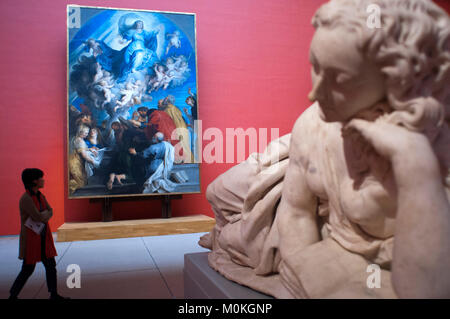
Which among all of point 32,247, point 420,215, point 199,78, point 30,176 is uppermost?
point 199,78

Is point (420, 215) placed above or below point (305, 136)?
below

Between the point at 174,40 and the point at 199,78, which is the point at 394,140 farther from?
the point at 199,78

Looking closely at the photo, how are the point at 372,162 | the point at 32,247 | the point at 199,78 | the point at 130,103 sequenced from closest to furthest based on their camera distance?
the point at 372,162 → the point at 32,247 → the point at 130,103 → the point at 199,78

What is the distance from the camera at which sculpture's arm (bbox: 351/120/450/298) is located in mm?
1099

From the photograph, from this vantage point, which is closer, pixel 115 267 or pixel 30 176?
pixel 30 176

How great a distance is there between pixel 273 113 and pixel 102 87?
3099 millimetres

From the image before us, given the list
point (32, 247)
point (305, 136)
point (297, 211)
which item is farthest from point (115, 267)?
point (305, 136)

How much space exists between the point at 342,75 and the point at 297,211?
709 mm

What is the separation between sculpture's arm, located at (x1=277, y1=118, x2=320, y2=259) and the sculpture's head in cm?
51

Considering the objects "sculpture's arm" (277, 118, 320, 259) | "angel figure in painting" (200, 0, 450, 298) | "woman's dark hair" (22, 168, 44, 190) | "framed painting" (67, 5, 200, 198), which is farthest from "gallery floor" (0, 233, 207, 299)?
"angel figure in painting" (200, 0, 450, 298)

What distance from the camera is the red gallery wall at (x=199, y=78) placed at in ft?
21.0

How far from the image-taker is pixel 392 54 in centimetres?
112

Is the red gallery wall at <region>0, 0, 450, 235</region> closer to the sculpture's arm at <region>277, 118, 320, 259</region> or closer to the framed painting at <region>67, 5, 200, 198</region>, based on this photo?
the framed painting at <region>67, 5, 200, 198</region>

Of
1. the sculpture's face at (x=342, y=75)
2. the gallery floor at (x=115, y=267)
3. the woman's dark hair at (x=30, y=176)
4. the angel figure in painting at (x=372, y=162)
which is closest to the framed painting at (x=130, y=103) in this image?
the gallery floor at (x=115, y=267)
